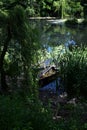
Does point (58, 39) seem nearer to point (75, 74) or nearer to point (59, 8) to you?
point (75, 74)

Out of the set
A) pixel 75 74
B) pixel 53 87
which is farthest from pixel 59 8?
pixel 75 74

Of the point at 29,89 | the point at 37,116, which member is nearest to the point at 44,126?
the point at 37,116

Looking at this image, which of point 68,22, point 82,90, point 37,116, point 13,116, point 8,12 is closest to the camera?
point 13,116

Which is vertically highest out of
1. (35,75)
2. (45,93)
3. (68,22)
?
(35,75)

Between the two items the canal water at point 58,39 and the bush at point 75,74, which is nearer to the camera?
the bush at point 75,74

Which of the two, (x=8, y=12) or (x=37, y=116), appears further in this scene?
(x=8, y=12)

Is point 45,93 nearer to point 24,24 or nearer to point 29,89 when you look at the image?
point 29,89

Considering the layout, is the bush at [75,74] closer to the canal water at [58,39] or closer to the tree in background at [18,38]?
the canal water at [58,39]

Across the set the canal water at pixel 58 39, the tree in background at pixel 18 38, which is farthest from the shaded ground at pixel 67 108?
the tree in background at pixel 18 38

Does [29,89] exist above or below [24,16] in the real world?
below

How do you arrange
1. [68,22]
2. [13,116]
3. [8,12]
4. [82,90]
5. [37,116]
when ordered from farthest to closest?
[68,22] → [82,90] → [8,12] → [37,116] → [13,116]

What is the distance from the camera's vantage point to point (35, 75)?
25.9 feet

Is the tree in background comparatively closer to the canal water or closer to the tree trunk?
the tree trunk

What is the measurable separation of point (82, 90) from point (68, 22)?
39.2 metres
